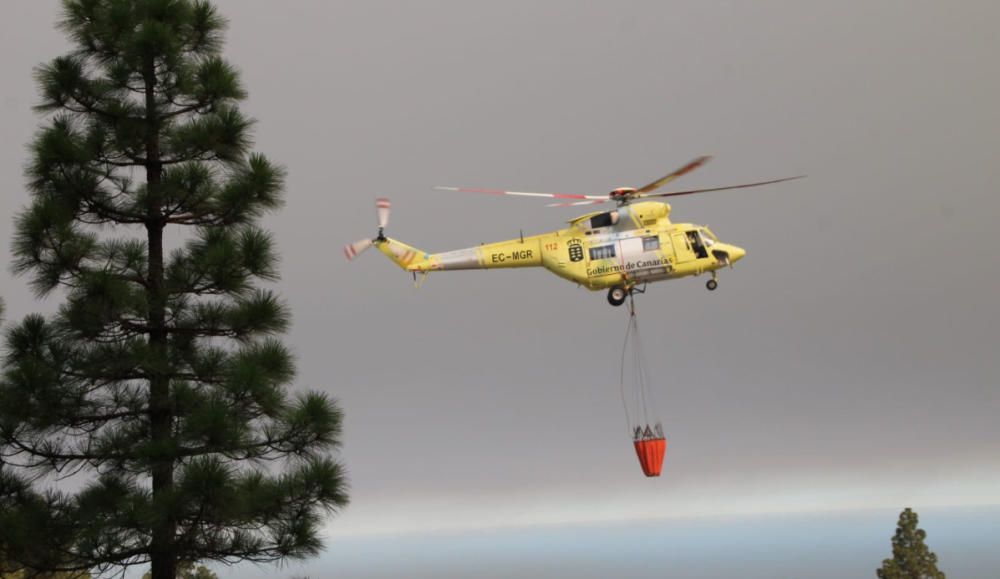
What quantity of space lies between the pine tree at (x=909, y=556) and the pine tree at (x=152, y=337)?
4283 cm

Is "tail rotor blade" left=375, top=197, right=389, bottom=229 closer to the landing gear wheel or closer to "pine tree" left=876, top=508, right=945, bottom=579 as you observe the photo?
the landing gear wheel

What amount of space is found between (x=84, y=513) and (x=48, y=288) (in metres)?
4.08

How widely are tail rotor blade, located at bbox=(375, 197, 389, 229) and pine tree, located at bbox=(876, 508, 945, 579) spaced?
39389mm

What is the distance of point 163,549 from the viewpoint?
21.4m

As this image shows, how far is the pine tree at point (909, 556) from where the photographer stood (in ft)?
188

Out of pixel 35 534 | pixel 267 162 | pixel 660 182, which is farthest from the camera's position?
pixel 660 182

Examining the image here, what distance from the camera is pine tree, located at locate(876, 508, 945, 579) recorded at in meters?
57.2

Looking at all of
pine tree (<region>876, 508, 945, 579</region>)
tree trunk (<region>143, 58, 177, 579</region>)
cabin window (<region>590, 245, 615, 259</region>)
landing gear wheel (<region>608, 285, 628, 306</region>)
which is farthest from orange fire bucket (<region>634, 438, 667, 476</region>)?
pine tree (<region>876, 508, 945, 579</region>)

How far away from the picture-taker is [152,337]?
74.2 feet

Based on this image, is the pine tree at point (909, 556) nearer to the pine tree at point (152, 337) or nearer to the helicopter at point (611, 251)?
the helicopter at point (611, 251)

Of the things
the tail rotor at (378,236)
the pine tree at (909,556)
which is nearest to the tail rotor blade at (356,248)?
the tail rotor at (378,236)

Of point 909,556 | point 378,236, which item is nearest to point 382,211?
point 378,236

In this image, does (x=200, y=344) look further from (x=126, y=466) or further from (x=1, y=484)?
(x=1, y=484)

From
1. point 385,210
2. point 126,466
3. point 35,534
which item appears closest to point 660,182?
point 385,210
